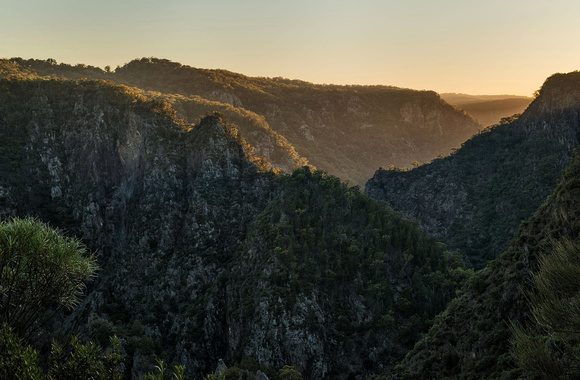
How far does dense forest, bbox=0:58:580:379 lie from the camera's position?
2705 cm

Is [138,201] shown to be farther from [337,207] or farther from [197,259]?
[337,207]

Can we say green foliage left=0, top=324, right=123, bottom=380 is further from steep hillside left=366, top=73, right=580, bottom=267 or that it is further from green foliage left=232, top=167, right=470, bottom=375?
steep hillside left=366, top=73, right=580, bottom=267

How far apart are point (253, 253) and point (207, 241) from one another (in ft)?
62.5

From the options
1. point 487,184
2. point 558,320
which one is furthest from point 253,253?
point 487,184

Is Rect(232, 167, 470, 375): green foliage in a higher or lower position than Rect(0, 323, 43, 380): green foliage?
lower

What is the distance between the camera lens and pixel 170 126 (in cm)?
12319

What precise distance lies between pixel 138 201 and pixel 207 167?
24.1 metres

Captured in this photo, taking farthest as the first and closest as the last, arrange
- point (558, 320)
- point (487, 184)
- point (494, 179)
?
point (487, 184)
point (494, 179)
point (558, 320)

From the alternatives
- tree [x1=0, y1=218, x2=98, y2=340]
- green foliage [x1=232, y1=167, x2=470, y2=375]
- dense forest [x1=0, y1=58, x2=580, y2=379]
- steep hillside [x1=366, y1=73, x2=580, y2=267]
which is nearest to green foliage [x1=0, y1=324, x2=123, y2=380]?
dense forest [x1=0, y1=58, x2=580, y2=379]

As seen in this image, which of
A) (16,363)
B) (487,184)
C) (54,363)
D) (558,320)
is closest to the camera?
(558,320)

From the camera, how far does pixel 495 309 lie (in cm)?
4116

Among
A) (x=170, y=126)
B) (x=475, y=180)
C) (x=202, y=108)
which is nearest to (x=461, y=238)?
(x=475, y=180)

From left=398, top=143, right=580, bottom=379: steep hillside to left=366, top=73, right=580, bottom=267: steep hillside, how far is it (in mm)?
71132

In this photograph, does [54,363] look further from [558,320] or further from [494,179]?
[494,179]
